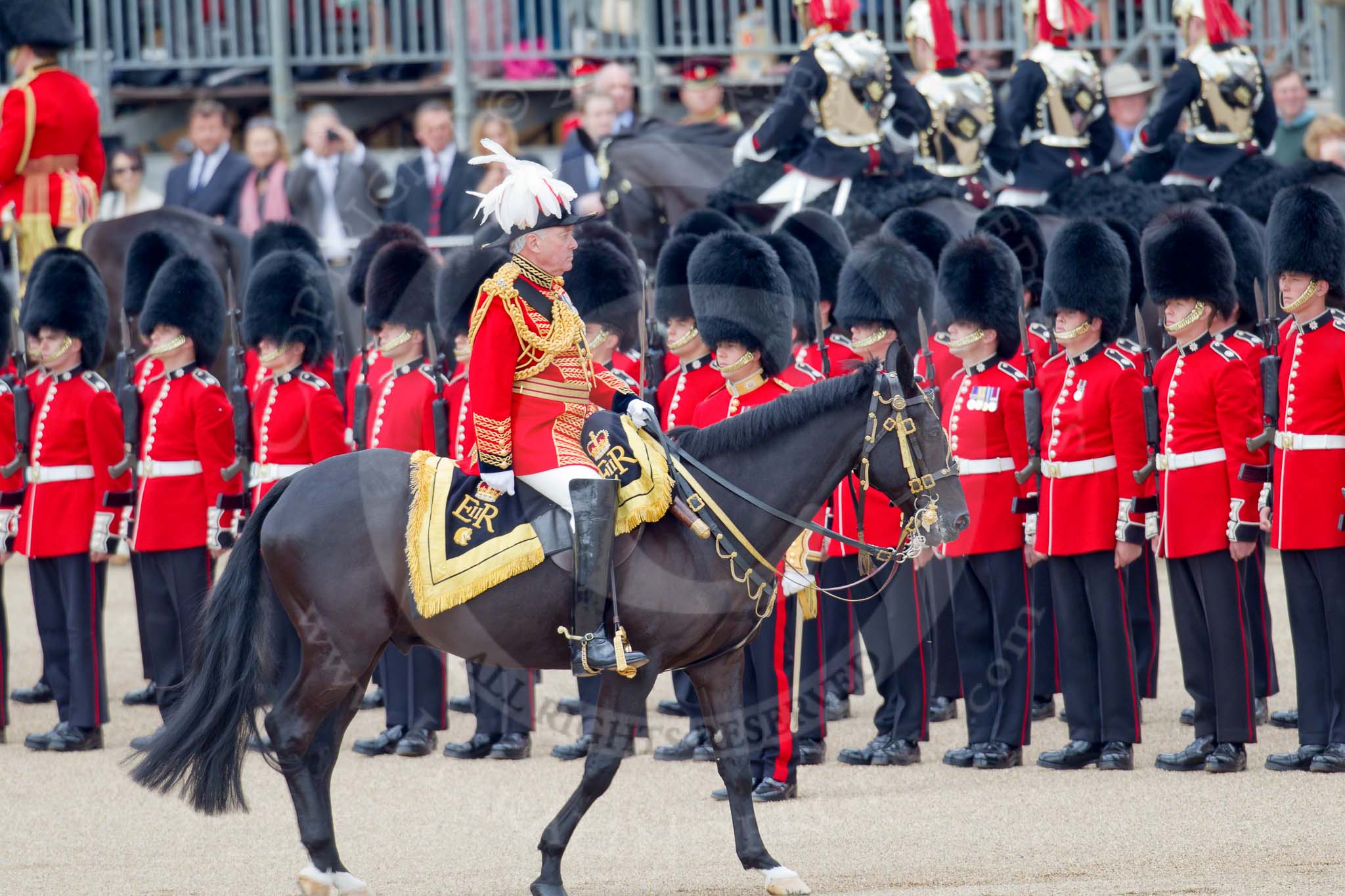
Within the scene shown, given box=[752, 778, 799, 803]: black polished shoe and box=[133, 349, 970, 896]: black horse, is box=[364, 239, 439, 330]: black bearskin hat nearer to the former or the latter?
box=[133, 349, 970, 896]: black horse

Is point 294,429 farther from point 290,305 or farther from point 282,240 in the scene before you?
point 282,240

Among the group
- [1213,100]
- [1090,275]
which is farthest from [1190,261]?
[1213,100]

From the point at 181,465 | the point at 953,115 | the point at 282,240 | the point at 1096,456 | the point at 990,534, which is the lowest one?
the point at 990,534

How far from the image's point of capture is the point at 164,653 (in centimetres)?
734

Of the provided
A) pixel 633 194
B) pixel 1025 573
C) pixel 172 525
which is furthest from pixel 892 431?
pixel 633 194

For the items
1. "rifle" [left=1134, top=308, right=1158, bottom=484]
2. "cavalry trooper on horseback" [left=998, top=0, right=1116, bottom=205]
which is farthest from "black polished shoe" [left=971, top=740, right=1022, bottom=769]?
"cavalry trooper on horseback" [left=998, top=0, right=1116, bottom=205]

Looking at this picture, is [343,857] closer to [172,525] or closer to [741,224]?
[172,525]

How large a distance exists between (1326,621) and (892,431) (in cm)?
189

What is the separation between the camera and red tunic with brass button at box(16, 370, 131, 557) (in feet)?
23.5

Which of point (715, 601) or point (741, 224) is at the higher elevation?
point (741, 224)

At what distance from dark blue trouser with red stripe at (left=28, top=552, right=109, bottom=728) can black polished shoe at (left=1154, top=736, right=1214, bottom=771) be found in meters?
3.68

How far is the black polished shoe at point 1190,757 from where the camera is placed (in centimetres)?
618

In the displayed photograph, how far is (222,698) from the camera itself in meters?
5.16

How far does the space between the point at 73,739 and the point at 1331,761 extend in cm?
424
